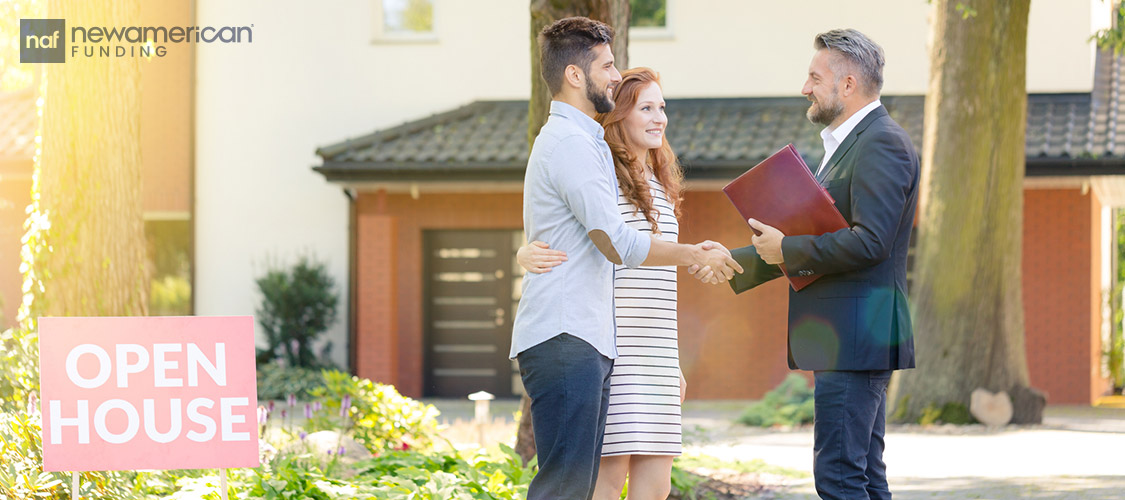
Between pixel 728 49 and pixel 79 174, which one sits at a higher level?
pixel 728 49

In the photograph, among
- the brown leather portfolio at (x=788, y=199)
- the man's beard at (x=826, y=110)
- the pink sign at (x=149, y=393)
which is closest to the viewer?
the brown leather portfolio at (x=788, y=199)

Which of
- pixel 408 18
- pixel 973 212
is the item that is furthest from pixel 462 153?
pixel 973 212

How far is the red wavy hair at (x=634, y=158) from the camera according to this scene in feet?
12.3

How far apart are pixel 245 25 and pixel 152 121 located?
1.68m

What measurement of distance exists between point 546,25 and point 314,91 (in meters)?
9.33

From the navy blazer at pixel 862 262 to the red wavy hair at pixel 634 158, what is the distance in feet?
1.58

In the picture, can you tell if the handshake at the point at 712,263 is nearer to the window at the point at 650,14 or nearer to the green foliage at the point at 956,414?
the green foliage at the point at 956,414

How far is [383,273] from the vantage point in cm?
1398

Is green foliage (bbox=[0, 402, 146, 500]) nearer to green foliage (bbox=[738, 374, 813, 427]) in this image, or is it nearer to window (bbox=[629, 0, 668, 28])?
green foliage (bbox=[738, 374, 813, 427])

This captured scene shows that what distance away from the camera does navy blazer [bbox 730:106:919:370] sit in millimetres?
3443

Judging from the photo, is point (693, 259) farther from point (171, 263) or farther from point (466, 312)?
point (171, 263)

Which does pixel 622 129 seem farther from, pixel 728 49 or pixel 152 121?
pixel 152 121

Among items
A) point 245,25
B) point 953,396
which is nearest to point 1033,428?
point 953,396

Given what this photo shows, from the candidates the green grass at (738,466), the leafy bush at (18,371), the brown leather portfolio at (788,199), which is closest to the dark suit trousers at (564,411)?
the brown leather portfolio at (788,199)
